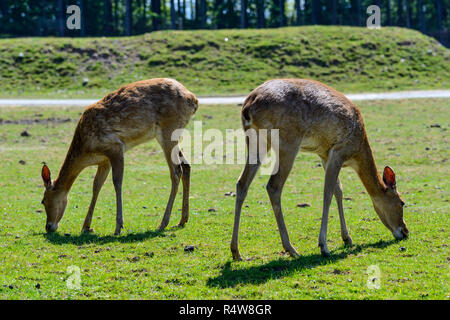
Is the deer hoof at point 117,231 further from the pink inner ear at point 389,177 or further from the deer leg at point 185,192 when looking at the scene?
the pink inner ear at point 389,177

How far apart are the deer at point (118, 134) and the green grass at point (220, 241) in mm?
584

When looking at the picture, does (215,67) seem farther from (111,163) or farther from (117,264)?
(117,264)

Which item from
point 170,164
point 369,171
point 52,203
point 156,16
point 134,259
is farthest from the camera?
point 156,16

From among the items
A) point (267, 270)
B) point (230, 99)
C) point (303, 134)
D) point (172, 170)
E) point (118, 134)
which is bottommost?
point (267, 270)

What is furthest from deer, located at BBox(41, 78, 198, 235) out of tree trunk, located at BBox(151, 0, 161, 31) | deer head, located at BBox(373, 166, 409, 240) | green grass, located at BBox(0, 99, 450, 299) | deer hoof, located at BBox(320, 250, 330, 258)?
tree trunk, located at BBox(151, 0, 161, 31)

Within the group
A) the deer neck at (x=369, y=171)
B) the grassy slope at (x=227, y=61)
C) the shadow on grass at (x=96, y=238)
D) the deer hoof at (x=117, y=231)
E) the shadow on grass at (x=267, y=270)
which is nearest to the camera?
the shadow on grass at (x=267, y=270)

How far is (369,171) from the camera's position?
8.20 meters

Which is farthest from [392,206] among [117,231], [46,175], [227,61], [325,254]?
[227,61]

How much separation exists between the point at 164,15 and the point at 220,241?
6217cm

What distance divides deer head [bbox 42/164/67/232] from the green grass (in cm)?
26

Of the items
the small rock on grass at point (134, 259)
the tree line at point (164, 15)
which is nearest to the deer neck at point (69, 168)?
the small rock on grass at point (134, 259)

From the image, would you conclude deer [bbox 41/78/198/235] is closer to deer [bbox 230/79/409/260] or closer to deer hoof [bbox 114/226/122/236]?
deer hoof [bbox 114/226/122/236]

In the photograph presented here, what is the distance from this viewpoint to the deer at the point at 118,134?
959cm

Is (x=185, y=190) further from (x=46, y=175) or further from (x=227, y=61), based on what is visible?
(x=227, y=61)
